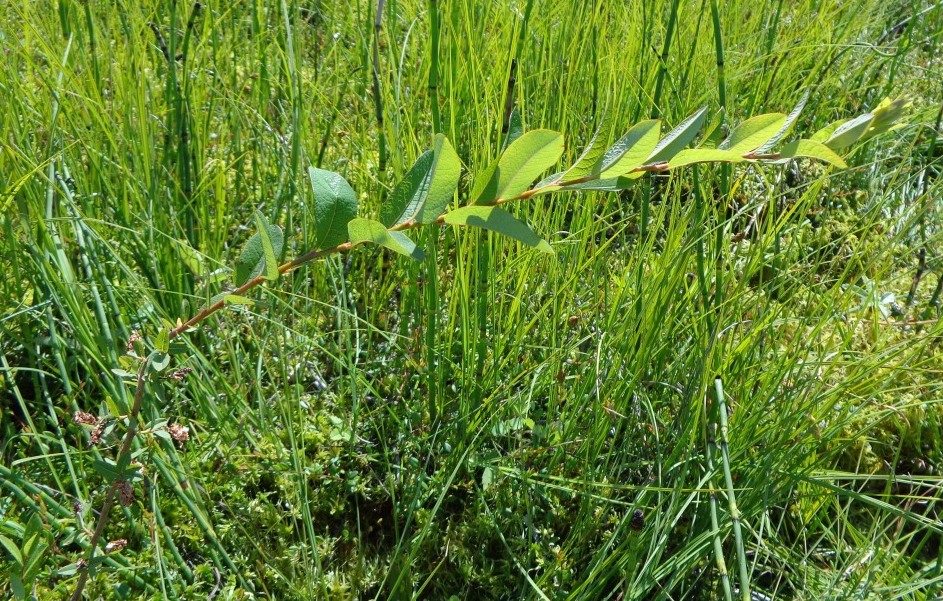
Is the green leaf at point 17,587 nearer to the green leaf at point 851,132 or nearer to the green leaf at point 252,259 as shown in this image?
the green leaf at point 252,259

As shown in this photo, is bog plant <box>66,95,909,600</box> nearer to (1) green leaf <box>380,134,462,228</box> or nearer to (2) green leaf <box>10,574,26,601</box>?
(1) green leaf <box>380,134,462,228</box>

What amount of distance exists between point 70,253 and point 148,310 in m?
Answer: 0.30

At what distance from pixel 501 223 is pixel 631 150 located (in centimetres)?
11

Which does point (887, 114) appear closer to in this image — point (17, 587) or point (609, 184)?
point (609, 184)

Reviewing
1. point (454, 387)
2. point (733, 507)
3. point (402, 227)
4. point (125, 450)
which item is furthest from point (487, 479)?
point (402, 227)

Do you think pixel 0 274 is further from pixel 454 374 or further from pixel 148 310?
pixel 454 374

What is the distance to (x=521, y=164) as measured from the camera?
571 millimetres

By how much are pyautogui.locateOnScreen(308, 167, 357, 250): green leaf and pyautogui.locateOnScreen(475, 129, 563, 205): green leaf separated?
11 centimetres

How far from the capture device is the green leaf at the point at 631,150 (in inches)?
22.1

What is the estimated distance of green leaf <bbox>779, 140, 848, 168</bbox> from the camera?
0.54 m

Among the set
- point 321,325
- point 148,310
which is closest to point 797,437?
point 321,325

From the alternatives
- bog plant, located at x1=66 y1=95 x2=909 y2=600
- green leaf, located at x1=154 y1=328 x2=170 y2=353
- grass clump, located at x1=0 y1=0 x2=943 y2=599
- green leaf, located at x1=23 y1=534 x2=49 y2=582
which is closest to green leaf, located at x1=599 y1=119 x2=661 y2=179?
bog plant, located at x1=66 y1=95 x2=909 y2=600

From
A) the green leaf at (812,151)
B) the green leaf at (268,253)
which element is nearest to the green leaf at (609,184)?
the green leaf at (812,151)

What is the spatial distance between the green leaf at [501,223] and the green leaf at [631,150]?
7 centimetres
